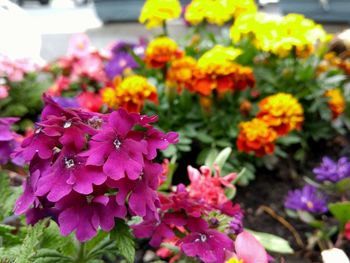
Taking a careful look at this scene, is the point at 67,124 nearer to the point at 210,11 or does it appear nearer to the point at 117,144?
the point at 117,144

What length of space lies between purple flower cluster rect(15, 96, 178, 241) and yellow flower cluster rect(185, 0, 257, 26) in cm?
135

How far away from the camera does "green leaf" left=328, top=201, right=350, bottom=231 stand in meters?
1.33

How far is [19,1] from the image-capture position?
8.26 metres

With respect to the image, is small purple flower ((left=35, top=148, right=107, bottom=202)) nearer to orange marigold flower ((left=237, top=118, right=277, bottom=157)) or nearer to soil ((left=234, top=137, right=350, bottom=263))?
soil ((left=234, top=137, right=350, bottom=263))

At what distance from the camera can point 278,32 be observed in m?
1.87

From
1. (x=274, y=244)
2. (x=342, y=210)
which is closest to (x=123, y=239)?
(x=274, y=244)

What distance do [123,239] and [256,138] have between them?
1.01 m

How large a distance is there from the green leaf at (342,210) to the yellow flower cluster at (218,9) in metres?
1.03

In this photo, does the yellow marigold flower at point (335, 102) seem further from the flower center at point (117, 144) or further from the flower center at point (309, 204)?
the flower center at point (117, 144)

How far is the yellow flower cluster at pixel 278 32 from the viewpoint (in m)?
1.82

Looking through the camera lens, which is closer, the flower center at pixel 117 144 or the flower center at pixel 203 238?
the flower center at pixel 117 144

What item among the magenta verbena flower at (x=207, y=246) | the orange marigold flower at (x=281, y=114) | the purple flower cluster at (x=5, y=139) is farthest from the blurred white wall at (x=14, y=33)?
the magenta verbena flower at (x=207, y=246)

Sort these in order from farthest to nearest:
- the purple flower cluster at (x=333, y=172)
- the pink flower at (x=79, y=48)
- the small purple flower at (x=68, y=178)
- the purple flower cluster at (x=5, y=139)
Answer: the pink flower at (x=79, y=48)
the purple flower cluster at (x=333, y=172)
the purple flower cluster at (x=5, y=139)
the small purple flower at (x=68, y=178)

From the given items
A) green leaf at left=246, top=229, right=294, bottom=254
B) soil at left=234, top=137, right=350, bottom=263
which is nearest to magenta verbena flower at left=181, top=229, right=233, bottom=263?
green leaf at left=246, top=229, right=294, bottom=254
